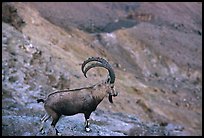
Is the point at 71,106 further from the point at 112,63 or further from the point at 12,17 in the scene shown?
the point at 112,63

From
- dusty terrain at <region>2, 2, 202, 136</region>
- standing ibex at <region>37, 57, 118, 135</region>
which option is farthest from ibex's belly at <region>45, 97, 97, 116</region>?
dusty terrain at <region>2, 2, 202, 136</region>

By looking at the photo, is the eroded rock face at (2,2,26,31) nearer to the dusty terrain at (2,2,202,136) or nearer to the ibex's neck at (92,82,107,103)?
the dusty terrain at (2,2,202,136)

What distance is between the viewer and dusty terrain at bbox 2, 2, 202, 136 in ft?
66.4

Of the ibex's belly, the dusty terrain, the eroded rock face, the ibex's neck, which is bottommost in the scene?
the dusty terrain

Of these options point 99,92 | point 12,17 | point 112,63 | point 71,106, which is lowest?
point 112,63

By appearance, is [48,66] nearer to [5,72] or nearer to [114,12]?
[5,72]

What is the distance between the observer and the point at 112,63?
37062mm

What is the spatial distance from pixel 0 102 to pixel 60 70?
7.78m

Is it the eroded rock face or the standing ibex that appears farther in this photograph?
the eroded rock face

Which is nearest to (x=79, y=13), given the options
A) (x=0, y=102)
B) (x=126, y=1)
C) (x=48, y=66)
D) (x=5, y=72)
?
(x=126, y=1)

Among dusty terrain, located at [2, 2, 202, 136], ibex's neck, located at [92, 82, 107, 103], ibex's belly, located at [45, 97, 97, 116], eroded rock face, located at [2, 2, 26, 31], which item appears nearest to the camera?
ibex's belly, located at [45, 97, 97, 116]

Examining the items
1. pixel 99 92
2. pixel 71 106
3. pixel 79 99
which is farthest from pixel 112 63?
pixel 71 106

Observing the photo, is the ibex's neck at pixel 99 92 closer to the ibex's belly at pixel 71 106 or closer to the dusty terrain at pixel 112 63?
the ibex's belly at pixel 71 106

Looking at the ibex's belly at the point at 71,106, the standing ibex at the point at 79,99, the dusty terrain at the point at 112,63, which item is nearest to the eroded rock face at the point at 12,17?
the dusty terrain at the point at 112,63
